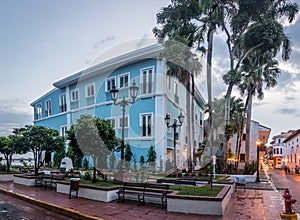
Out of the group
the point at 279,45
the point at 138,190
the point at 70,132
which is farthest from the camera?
the point at 279,45

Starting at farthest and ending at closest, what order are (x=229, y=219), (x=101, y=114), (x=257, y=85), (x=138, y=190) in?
(x=257, y=85)
(x=101, y=114)
(x=138, y=190)
(x=229, y=219)

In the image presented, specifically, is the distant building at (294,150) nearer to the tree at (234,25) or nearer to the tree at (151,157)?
the tree at (234,25)

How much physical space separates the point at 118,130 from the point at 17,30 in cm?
1024

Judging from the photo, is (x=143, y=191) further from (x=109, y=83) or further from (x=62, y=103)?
→ (x=62, y=103)

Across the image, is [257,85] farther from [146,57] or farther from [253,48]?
[146,57]

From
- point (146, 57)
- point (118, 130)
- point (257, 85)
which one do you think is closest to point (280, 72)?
point (257, 85)

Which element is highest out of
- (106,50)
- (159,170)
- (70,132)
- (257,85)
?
(106,50)

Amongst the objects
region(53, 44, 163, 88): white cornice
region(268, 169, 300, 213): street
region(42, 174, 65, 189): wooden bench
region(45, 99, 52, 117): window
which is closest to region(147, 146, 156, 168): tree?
region(53, 44, 163, 88): white cornice

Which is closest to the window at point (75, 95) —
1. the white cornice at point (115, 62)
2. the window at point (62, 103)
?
the white cornice at point (115, 62)

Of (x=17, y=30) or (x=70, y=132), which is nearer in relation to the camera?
(x=70, y=132)

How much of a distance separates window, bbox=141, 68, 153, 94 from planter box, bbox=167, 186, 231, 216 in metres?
13.6

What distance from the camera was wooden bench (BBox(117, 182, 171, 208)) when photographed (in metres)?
9.77

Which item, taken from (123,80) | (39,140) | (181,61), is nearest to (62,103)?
(123,80)

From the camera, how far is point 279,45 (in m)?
22.9
